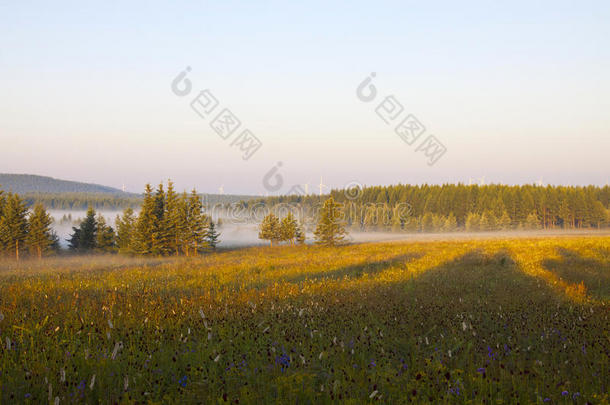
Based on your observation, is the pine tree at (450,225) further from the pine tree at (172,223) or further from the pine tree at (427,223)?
the pine tree at (172,223)

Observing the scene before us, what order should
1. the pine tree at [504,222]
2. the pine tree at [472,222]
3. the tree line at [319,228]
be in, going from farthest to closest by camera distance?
1. the pine tree at [472,222]
2. the pine tree at [504,222]
3. the tree line at [319,228]

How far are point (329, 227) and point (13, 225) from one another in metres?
39.3

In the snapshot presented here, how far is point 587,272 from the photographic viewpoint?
13.2 m

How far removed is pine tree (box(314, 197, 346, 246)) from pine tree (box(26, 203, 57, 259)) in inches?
1358

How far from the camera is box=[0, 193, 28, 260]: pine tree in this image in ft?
152

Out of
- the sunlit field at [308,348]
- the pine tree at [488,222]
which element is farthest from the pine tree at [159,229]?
the pine tree at [488,222]

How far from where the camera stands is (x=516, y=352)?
4895 mm

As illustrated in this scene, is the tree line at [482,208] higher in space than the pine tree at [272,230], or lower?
higher

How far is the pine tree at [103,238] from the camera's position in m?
53.9

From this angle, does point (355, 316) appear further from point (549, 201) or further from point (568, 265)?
point (549, 201)

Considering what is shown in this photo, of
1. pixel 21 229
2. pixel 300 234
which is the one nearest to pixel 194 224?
pixel 21 229

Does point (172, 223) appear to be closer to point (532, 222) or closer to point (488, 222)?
point (488, 222)

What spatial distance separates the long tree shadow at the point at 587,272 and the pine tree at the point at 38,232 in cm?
5381

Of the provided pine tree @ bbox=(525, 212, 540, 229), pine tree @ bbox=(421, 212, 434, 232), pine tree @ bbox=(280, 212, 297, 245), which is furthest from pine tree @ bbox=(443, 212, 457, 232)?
pine tree @ bbox=(280, 212, 297, 245)
